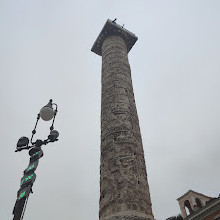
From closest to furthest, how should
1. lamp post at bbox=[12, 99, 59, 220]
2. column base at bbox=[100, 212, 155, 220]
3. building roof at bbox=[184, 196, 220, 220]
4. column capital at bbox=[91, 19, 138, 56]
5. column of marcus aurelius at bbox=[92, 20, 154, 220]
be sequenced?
lamp post at bbox=[12, 99, 59, 220] → column base at bbox=[100, 212, 155, 220] → column of marcus aurelius at bbox=[92, 20, 154, 220] → column capital at bbox=[91, 19, 138, 56] → building roof at bbox=[184, 196, 220, 220]

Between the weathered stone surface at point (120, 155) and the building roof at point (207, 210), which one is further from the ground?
the building roof at point (207, 210)

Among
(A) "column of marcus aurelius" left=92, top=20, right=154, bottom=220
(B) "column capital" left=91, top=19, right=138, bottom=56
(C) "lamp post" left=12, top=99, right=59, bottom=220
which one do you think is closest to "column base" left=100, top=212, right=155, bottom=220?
(A) "column of marcus aurelius" left=92, top=20, right=154, bottom=220

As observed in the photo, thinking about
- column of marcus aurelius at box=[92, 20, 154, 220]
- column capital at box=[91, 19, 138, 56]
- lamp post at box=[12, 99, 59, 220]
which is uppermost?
column capital at box=[91, 19, 138, 56]

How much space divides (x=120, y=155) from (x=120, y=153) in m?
0.08

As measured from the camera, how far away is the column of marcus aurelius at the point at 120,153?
6336 mm

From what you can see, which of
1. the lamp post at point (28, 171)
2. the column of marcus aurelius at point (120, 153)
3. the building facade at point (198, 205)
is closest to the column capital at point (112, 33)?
the column of marcus aurelius at point (120, 153)

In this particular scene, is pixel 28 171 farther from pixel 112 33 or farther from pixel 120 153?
pixel 112 33

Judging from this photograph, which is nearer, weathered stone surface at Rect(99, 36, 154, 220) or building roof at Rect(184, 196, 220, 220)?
weathered stone surface at Rect(99, 36, 154, 220)

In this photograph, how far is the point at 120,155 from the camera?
7410 mm

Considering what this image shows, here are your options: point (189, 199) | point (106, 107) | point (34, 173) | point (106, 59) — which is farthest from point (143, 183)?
point (189, 199)

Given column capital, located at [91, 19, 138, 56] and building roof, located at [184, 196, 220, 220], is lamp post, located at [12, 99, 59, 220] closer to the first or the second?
column capital, located at [91, 19, 138, 56]

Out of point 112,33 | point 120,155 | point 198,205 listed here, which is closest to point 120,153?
point 120,155

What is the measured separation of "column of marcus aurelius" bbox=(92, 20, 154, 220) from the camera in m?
6.34

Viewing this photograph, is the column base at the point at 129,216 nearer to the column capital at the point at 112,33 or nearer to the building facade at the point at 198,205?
the column capital at the point at 112,33
